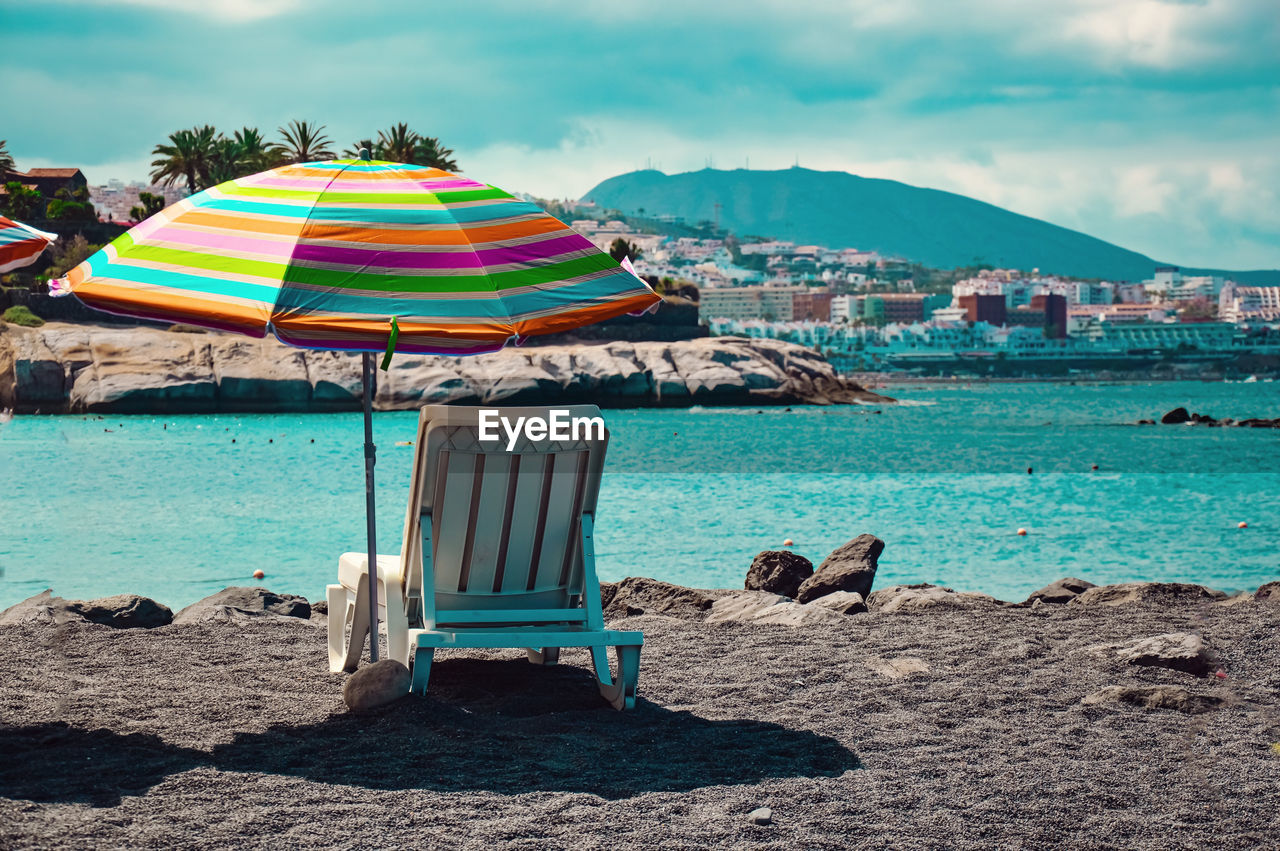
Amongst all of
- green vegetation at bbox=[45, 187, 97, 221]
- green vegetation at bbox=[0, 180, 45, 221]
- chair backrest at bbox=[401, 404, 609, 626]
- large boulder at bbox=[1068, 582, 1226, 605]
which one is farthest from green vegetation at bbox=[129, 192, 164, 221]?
chair backrest at bbox=[401, 404, 609, 626]

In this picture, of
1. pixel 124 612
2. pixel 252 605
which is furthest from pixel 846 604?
pixel 124 612

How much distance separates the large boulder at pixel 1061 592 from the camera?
8.86 metres

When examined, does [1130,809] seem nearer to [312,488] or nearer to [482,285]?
[482,285]

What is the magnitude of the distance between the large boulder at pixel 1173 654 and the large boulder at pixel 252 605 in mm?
4636

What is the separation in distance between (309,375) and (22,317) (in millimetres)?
13251

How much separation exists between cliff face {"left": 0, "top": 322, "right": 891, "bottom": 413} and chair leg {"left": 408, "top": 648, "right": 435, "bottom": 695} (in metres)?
49.1

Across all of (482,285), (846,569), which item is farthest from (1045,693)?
(846,569)

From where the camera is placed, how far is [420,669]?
4.58m

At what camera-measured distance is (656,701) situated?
4902mm

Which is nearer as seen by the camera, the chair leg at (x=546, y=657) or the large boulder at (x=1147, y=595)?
the chair leg at (x=546, y=657)

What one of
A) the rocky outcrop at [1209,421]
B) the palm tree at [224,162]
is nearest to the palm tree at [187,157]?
the palm tree at [224,162]

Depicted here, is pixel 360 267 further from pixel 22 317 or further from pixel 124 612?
pixel 22 317

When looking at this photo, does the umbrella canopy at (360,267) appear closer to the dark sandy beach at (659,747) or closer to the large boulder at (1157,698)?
the dark sandy beach at (659,747)

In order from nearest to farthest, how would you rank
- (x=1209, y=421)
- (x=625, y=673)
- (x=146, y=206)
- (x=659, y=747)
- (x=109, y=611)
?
(x=659, y=747) < (x=625, y=673) < (x=109, y=611) < (x=1209, y=421) < (x=146, y=206)
